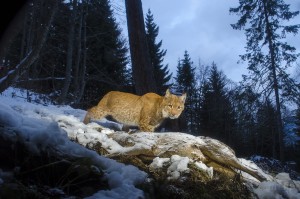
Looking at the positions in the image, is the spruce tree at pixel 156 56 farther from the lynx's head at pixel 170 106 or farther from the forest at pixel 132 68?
the lynx's head at pixel 170 106

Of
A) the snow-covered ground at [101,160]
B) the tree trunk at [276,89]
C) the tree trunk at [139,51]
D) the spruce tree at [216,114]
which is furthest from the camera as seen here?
the spruce tree at [216,114]

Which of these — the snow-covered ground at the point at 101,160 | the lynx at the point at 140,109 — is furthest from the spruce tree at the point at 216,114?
the snow-covered ground at the point at 101,160

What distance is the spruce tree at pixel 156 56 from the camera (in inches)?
1208

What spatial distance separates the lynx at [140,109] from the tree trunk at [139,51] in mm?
1844

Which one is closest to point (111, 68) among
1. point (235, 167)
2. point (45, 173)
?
point (235, 167)

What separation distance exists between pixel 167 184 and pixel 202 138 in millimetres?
1701

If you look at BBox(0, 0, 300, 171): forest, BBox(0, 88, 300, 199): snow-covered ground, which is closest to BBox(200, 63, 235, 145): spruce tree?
BBox(0, 0, 300, 171): forest

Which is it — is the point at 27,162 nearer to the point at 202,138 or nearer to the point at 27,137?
the point at 27,137

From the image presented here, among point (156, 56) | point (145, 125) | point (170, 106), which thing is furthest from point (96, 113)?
point (156, 56)

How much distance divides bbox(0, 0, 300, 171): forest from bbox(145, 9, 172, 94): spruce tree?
105 millimetres

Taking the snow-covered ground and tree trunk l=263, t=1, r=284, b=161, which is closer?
the snow-covered ground

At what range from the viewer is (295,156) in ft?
105

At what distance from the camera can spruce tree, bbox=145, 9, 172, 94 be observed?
1208 inches

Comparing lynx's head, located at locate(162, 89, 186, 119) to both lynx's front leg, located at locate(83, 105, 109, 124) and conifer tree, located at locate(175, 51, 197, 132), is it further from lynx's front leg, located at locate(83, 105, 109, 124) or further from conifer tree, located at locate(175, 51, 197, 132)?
conifer tree, located at locate(175, 51, 197, 132)
